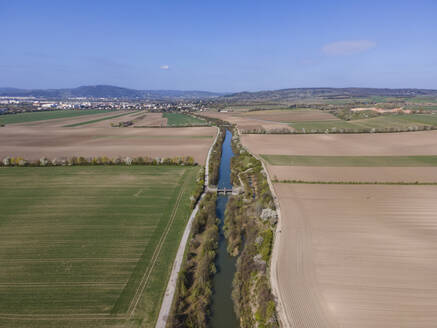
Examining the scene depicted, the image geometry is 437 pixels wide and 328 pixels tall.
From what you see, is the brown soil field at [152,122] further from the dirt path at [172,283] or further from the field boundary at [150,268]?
the dirt path at [172,283]

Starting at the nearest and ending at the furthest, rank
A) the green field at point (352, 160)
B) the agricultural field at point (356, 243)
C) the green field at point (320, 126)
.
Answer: the agricultural field at point (356, 243) → the green field at point (352, 160) → the green field at point (320, 126)

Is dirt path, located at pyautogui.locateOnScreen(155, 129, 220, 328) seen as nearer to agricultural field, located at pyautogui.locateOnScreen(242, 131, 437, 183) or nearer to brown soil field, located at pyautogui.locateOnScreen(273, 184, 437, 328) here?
brown soil field, located at pyautogui.locateOnScreen(273, 184, 437, 328)

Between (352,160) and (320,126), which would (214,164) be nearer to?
(352,160)

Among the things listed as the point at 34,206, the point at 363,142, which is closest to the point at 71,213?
the point at 34,206

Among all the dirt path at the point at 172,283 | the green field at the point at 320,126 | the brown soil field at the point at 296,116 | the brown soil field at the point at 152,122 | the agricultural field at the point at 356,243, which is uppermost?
the brown soil field at the point at 296,116

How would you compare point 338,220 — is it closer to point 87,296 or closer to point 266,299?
point 266,299

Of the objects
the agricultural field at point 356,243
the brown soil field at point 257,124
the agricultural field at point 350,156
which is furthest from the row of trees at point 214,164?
the brown soil field at point 257,124

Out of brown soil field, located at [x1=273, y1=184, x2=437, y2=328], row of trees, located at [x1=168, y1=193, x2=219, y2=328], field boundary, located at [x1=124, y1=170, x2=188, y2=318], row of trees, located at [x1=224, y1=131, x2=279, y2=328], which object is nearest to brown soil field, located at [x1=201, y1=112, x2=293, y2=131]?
row of trees, located at [x1=224, y1=131, x2=279, y2=328]
